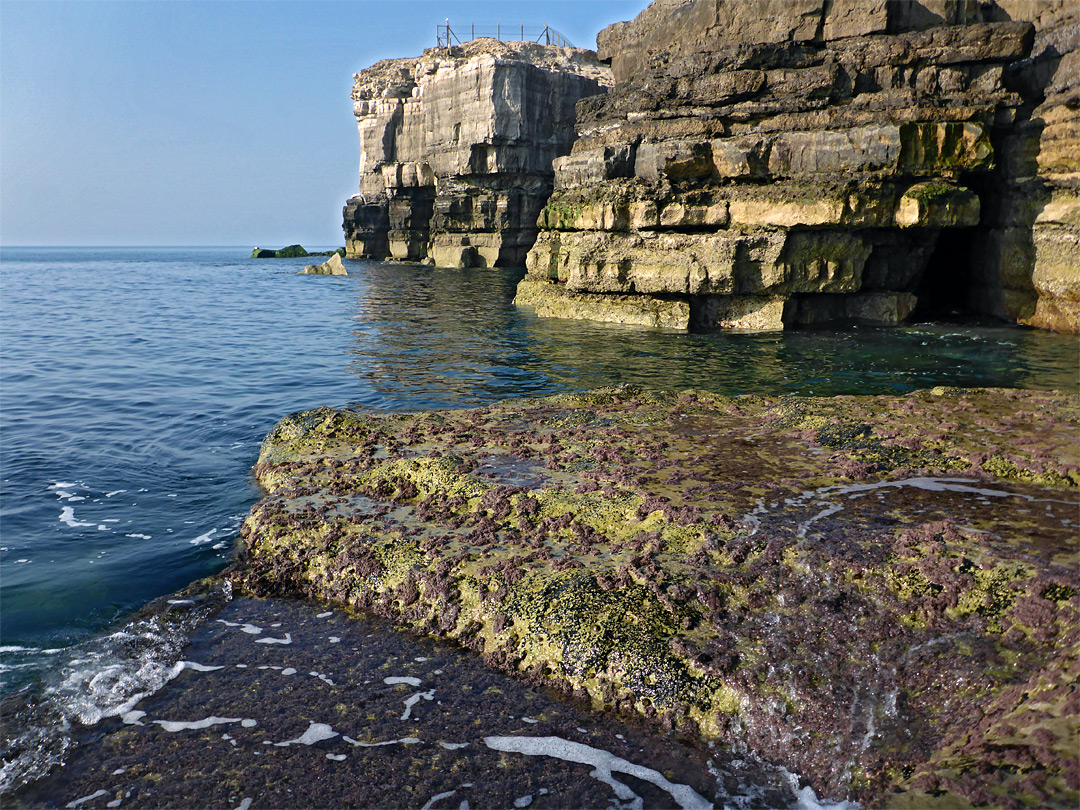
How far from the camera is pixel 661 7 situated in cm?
2638

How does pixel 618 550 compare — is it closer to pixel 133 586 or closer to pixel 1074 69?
pixel 133 586

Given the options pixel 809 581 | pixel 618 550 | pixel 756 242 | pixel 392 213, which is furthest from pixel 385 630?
pixel 392 213

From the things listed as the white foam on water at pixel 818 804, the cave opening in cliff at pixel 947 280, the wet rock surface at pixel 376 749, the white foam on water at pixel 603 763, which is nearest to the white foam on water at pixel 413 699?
the wet rock surface at pixel 376 749

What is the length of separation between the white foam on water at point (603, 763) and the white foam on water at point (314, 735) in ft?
3.54

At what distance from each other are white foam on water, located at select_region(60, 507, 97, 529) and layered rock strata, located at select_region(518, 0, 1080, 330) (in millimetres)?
17996

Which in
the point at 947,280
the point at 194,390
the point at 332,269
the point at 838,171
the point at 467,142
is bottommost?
the point at 194,390

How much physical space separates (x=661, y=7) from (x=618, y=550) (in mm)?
26828

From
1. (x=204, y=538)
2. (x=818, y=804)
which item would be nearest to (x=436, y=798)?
(x=818, y=804)

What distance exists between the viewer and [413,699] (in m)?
4.89

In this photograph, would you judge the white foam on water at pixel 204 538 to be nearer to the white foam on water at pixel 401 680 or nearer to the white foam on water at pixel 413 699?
the white foam on water at pixel 401 680

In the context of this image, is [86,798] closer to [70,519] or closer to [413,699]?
[413,699]

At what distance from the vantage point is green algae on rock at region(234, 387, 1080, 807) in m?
4.29

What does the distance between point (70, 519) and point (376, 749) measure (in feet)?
21.8

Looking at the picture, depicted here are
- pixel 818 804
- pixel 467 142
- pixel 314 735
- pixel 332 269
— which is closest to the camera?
pixel 818 804
